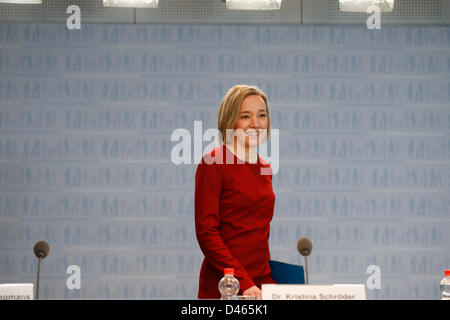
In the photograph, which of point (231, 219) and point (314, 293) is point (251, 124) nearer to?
point (231, 219)

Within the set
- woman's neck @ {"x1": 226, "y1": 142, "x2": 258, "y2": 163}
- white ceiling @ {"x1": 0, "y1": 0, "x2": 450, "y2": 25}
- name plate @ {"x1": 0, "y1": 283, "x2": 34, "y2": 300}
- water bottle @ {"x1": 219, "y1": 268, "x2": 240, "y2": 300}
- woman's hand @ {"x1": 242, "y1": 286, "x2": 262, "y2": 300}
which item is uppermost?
white ceiling @ {"x1": 0, "y1": 0, "x2": 450, "y2": 25}

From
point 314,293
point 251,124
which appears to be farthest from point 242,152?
point 314,293

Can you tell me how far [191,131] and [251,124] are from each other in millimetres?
2509

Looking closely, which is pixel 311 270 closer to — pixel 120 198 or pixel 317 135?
pixel 317 135

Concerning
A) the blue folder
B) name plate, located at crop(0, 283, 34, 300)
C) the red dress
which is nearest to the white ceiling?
the red dress

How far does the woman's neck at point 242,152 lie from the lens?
199 cm

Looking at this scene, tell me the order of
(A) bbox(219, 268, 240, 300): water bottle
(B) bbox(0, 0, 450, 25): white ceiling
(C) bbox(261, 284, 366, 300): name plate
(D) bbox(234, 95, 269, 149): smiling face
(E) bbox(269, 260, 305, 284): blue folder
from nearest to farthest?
1. (C) bbox(261, 284, 366, 300): name plate
2. (A) bbox(219, 268, 240, 300): water bottle
3. (E) bbox(269, 260, 305, 284): blue folder
4. (D) bbox(234, 95, 269, 149): smiling face
5. (B) bbox(0, 0, 450, 25): white ceiling

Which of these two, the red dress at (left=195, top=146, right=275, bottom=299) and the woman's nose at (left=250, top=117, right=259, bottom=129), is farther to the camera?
the woman's nose at (left=250, top=117, right=259, bottom=129)


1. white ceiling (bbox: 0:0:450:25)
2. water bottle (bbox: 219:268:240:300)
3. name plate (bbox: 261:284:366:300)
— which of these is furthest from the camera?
white ceiling (bbox: 0:0:450:25)

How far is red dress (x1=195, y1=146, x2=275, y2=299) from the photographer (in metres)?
1.86

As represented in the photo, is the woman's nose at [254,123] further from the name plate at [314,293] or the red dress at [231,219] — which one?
the name plate at [314,293]

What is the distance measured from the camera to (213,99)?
14.8 feet

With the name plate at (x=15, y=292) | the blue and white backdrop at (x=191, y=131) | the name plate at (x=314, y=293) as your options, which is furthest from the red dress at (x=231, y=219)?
the blue and white backdrop at (x=191, y=131)

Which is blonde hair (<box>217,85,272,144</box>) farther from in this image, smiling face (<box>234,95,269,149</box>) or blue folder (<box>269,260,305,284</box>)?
blue folder (<box>269,260,305,284</box>)
